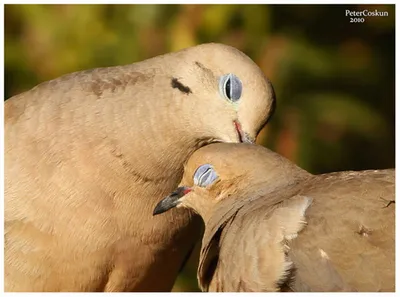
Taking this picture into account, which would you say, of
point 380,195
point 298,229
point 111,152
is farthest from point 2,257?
point 380,195

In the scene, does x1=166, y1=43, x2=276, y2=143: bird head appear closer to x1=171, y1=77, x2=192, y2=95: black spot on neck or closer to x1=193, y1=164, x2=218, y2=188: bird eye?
x1=171, y1=77, x2=192, y2=95: black spot on neck

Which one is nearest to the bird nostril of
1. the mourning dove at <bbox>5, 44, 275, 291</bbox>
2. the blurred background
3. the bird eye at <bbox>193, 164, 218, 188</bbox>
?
the mourning dove at <bbox>5, 44, 275, 291</bbox>

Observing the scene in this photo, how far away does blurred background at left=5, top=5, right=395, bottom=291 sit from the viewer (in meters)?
4.07

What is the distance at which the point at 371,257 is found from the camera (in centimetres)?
253

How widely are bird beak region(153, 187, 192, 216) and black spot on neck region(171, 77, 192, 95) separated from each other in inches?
10.3

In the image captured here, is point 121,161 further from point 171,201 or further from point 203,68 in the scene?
point 203,68

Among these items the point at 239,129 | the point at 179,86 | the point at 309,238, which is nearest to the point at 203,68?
the point at 179,86

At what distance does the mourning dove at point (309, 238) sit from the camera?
254 cm

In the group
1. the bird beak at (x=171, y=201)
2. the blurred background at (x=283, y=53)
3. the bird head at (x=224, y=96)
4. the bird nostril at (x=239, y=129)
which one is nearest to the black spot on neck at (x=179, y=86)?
the bird head at (x=224, y=96)

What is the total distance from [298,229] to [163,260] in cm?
63

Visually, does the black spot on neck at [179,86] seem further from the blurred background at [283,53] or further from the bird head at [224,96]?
the blurred background at [283,53]

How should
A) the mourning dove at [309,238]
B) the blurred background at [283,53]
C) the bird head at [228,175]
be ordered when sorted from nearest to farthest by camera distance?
the mourning dove at [309,238]
the bird head at [228,175]
the blurred background at [283,53]

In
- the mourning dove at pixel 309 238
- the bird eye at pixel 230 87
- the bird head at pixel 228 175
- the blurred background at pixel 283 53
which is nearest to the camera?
the mourning dove at pixel 309 238

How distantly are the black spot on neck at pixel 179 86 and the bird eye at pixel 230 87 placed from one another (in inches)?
3.6
